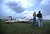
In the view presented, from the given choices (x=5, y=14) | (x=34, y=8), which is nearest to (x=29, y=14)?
(x=34, y=8)

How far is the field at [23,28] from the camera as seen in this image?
10.1 m

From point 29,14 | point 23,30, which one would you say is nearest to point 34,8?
point 29,14

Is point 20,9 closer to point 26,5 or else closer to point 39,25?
point 26,5

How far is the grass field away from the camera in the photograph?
1006 cm

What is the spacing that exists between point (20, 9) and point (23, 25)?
724mm

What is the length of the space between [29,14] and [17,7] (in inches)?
24.2

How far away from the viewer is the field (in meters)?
10.1

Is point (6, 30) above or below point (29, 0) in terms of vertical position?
below

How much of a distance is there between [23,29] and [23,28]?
0.05 m

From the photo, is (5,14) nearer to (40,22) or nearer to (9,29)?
(9,29)

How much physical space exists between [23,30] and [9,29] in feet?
1.99

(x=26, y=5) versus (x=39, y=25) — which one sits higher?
(x=26, y=5)

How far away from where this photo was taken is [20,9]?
402 inches

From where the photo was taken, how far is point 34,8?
10164 mm
